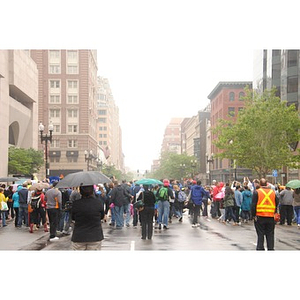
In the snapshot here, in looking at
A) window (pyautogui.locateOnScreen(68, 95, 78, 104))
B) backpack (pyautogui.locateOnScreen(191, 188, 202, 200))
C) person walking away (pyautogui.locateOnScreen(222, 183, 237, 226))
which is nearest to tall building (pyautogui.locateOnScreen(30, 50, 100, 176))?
window (pyautogui.locateOnScreen(68, 95, 78, 104))

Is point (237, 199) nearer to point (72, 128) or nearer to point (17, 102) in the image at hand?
point (17, 102)

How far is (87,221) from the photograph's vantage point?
9.29 metres

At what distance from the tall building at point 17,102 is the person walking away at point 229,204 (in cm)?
3529

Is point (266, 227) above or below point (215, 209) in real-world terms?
above

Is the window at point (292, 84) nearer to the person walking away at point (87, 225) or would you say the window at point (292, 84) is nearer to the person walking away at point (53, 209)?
the person walking away at point (53, 209)

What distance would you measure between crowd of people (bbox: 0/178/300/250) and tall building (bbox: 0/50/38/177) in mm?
29906

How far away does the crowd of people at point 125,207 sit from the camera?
936 centimetres

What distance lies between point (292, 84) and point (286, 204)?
130 feet

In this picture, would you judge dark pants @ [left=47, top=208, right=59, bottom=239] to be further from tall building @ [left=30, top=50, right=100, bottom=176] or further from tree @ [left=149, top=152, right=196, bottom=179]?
tree @ [left=149, top=152, right=196, bottom=179]

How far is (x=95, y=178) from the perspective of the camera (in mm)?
10312

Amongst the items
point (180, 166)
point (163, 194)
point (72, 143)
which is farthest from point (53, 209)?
point (180, 166)

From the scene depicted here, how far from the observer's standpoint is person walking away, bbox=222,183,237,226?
23938 mm

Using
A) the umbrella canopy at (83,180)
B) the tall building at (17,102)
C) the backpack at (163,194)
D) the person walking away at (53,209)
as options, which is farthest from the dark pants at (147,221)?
the tall building at (17,102)

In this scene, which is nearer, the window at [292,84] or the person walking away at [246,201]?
the person walking away at [246,201]
